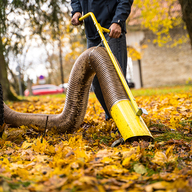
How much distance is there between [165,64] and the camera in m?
16.4

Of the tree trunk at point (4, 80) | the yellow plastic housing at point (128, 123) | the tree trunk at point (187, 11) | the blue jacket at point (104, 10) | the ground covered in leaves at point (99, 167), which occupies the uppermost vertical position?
the tree trunk at point (187, 11)

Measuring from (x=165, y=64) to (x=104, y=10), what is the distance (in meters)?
14.8

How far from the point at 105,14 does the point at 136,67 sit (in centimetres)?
1520

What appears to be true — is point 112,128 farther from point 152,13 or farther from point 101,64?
point 152,13

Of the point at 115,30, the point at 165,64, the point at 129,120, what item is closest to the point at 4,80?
the point at 115,30

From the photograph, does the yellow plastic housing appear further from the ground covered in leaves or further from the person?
the person

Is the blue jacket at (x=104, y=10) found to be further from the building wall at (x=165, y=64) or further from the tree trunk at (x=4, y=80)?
the building wall at (x=165, y=64)

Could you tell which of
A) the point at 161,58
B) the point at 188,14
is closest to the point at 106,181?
the point at 188,14

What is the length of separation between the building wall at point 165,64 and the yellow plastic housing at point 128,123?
50.3 feet

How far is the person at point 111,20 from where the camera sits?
2330 mm

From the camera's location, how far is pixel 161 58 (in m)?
16.4

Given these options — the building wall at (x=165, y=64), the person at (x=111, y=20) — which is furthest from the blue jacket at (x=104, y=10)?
the building wall at (x=165, y=64)

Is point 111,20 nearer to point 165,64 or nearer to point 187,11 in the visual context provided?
point 187,11

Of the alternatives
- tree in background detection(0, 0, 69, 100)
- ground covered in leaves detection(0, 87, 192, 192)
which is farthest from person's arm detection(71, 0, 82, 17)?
tree in background detection(0, 0, 69, 100)
